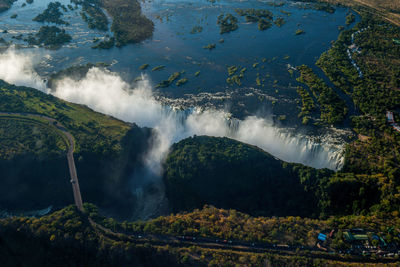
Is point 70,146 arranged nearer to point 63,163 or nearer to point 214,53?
point 63,163

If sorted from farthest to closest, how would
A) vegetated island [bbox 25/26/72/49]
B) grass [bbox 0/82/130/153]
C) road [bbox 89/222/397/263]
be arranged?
vegetated island [bbox 25/26/72/49] → grass [bbox 0/82/130/153] → road [bbox 89/222/397/263]

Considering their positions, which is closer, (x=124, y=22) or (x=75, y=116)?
(x=75, y=116)

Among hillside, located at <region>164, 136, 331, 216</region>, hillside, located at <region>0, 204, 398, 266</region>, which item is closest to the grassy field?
hillside, located at <region>164, 136, 331, 216</region>

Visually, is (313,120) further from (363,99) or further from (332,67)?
(332,67)

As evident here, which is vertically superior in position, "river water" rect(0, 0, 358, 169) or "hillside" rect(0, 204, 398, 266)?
"river water" rect(0, 0, 358, 169)

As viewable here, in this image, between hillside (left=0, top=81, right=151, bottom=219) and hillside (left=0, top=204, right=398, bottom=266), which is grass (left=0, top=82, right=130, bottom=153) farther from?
hillside (left=0, top=204, right=398, bottom=266)

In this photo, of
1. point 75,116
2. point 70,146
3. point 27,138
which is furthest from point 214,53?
point 27,138

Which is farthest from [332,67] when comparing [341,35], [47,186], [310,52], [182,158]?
[47,186]

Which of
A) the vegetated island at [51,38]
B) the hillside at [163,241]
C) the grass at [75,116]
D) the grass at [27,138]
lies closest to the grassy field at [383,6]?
the hillside at [163,241]
